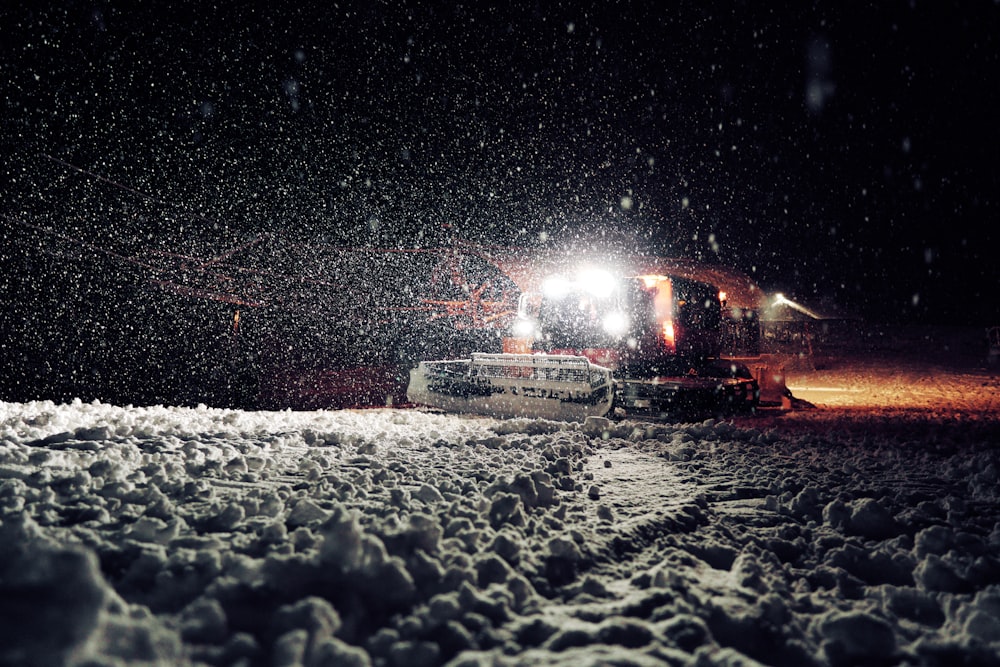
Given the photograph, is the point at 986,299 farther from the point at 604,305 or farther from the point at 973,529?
the point at 973,529

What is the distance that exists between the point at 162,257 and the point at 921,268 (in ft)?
115

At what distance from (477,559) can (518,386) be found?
5.35 metres

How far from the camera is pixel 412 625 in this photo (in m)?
1.44

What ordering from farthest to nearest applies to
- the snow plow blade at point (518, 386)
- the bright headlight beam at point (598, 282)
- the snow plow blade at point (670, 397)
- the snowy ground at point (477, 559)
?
the bright headlight beam at point (598, 282), the snow plow blade at point (670, 397), the snow plow blade at point (518, 386), the snowy ground at point (477, 559)

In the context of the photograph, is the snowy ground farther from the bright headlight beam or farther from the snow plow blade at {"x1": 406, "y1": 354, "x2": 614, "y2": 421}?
the bright headlight beam

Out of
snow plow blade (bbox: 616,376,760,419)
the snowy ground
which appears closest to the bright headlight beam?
snow plow blade (bbox: 616,376,760,419)

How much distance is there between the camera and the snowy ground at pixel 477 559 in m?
1.32

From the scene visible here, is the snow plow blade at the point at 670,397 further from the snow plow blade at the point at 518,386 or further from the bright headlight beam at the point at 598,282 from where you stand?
the bright headlight beam at the point at 598,282

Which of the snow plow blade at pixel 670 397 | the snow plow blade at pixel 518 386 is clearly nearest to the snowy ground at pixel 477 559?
the snow plow blade at pixel 518 386

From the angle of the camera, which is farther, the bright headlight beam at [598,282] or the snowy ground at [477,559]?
the bright headlight beam at [598,282]

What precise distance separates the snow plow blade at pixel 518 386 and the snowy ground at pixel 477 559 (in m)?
2.61

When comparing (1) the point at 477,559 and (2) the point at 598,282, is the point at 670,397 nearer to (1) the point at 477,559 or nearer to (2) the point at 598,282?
(2) the point at 598,282

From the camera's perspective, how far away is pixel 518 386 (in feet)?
23.6

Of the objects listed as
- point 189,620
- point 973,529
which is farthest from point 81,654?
point 973,529
